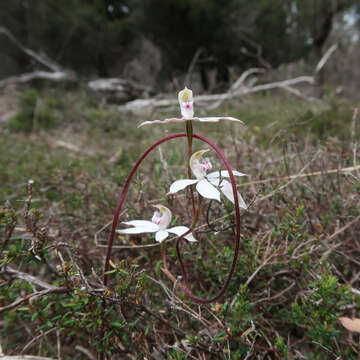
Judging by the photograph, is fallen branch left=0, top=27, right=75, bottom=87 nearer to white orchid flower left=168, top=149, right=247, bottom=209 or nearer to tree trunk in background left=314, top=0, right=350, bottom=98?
tree trunk in background left=314, top=0, right=350, bottom=98

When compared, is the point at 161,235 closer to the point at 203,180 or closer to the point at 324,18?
the point at 203,180

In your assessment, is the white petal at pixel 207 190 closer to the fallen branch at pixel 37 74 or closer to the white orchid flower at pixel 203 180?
the white orchid flower at pixel 203 180

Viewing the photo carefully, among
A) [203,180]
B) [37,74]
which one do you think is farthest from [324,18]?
[203,180]

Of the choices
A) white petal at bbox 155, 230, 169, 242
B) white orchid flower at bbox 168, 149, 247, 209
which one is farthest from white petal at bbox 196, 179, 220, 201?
white petal at bbox 155, 230, 169, 242

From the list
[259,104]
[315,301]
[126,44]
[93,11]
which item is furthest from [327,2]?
[315,301]

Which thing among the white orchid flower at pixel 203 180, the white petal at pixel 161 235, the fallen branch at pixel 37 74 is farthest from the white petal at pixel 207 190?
the fallen branch at pixel 37 74

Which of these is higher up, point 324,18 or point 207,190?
point 324,18

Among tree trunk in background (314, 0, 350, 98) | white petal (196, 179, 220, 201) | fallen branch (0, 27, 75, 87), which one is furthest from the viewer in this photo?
tree trunk in background (314, 0, 350, 98)

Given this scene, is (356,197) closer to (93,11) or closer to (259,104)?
(259,104)
